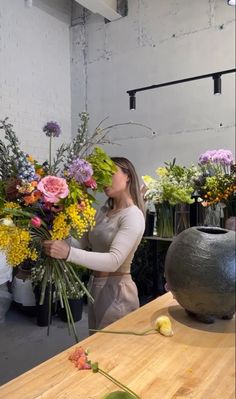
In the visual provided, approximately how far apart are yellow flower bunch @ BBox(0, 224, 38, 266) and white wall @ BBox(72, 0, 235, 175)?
567mm

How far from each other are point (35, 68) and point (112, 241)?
0.81 m

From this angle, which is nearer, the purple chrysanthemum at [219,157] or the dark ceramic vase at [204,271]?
the dark ceramic vase at [204,271]

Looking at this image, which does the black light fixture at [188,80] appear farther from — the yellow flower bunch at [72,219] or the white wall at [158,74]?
the yellow flower bunch at [72,219]

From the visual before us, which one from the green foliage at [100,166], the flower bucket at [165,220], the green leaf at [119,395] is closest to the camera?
the green leaf at [119,395]

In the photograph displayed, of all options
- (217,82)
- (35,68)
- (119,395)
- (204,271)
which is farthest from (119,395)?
(35,68)

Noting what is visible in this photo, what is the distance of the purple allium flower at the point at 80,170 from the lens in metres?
0.83

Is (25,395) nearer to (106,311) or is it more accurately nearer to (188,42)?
(106,311)

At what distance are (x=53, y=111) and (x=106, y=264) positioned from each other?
73 centimetres

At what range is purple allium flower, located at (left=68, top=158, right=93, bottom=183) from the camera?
0.83 m

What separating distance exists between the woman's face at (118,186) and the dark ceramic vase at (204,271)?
1.86 feet

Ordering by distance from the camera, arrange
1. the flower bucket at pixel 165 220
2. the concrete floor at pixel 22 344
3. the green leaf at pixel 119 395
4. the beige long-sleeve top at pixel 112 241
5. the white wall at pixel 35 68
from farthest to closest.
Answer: the concrete floor at pixel 22 344 < the flower bucket at pixel 165 220 < the white wall at pixel 35 68 < the beige long-sleeve top at pixel 112 241 < the green leaf at pixel 119 395

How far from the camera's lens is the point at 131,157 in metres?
1.33

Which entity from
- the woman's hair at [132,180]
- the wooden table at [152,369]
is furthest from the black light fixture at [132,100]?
the wooden table at [152,369]

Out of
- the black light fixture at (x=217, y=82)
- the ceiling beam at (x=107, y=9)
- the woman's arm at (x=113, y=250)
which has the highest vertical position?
the ceiling beam at (x=107, y=9)
